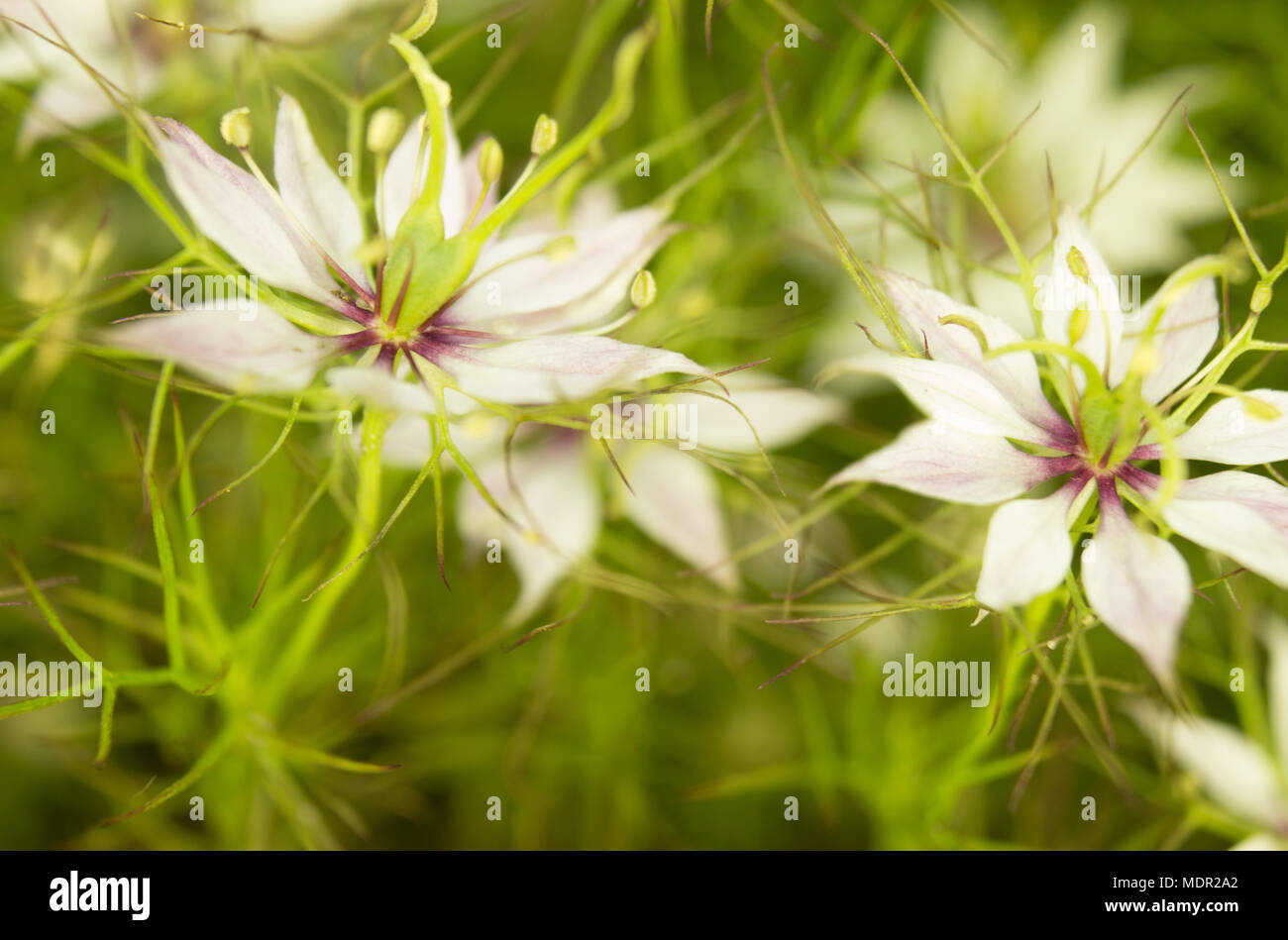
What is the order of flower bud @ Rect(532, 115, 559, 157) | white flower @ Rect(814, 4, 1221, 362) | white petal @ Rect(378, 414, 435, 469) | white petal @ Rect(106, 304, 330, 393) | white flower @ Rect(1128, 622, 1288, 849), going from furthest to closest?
white flower @ Rect(814, 4, 1221, 362) < white flower @ Rect(1128, 622, 1288, 849) < white petal @ Rect(378, 414, 435, 469) < flower bud @ Rect(532, 115, 559, 157) < white petal @ Rect(106, 304, 330, 393)

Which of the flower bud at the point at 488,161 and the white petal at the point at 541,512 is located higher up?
the flower bud at the point at 488,161

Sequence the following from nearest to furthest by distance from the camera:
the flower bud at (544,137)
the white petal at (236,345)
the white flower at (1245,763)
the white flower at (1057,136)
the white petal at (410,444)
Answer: the white petal at (236,345)
the flower bud at (544,137)
the white petal at (410,444)
the white flower at (1245,763)
the white flower at (1057,136)

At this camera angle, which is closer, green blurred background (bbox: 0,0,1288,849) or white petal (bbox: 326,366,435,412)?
white petal (bbox: 326,366,435,412)

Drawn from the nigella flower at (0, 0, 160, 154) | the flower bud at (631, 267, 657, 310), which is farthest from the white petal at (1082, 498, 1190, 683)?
the nigella flower at (0, 0, 160, 154)

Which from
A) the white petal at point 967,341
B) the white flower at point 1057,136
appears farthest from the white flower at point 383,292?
the white flower at point 1057,136

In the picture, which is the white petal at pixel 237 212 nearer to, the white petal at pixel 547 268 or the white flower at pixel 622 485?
the white petal at pixel 547 268

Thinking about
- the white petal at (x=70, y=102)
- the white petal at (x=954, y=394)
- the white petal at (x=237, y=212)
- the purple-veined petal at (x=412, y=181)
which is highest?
the white petal at (x=70, y=102)

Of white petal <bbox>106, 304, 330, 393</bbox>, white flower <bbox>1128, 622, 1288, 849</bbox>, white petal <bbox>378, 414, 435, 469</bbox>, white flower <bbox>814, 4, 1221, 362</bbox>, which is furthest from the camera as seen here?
white flower <bbox>814, 4, 1221, 362</bbox>

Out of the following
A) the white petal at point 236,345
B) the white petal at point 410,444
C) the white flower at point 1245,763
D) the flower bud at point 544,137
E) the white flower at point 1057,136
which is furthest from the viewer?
the white flower at point 1057,136

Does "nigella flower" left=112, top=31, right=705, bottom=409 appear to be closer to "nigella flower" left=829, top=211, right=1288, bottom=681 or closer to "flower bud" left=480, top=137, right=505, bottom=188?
"flower bud" left=480, top=137, right=505, bottom=188
